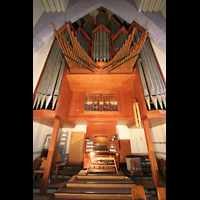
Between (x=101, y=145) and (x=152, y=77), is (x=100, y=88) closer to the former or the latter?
(x=152, y=77)

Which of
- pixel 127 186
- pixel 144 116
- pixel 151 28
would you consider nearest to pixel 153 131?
pixel 144 116

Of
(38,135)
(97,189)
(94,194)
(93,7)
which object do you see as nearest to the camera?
(94,194)

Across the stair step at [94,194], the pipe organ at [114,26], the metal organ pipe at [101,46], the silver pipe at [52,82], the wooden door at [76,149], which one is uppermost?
the pipe organ at [114,26]

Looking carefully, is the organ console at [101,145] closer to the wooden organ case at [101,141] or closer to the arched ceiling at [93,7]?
the wooden organ case at [101,141]

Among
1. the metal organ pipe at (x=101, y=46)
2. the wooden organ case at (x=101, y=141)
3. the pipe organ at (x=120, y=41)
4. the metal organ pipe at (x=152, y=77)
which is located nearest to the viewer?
the metal organ pipe at (x=152, y=77)

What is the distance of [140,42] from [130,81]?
88.0 inches

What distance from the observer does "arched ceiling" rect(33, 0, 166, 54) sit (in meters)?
6.33

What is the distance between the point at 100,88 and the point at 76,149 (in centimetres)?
456

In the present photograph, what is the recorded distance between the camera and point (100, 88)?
7160mm

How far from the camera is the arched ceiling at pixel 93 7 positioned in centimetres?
633

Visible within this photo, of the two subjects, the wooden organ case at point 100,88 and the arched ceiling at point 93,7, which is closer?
the wooden organ case at point 100,88

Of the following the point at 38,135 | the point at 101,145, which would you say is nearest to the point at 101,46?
the point at 101,145

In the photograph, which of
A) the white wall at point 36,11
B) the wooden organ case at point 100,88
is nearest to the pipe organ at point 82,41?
the wooden organ case at point 100,88

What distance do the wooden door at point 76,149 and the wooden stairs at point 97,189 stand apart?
322 cm
